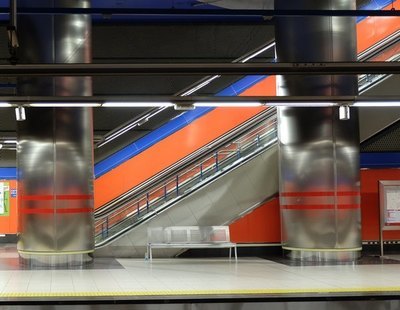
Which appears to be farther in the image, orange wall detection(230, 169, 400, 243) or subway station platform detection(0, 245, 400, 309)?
orange wall detection(230, 169, 400, 243)

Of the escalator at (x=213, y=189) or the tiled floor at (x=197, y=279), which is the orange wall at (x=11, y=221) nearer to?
the escalator at (x=213, y=189)

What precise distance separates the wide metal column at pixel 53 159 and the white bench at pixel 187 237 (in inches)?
48.5

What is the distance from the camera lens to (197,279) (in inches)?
340

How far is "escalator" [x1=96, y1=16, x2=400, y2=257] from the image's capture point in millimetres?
11977

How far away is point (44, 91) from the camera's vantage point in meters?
10.5

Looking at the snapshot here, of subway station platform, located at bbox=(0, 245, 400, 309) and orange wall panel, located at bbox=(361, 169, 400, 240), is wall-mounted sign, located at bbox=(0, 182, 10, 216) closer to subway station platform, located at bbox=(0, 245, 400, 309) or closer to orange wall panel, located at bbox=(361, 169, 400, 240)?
subway station platform, located at bbox=(0, 245, 400, 309)

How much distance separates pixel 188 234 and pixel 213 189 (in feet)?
3.49

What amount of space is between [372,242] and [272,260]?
239 centimetres

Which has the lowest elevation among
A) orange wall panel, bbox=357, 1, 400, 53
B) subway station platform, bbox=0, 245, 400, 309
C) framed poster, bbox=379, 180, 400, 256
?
subway station platform, bbox=0, 245, 400, 309

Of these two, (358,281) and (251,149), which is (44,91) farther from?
(358,281)

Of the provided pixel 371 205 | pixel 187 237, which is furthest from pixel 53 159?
pixel 371 205

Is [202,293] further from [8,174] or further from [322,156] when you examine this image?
[8,174]

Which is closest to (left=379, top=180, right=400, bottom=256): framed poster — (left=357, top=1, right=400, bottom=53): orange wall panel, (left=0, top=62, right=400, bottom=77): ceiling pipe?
(left=357, top=1, right=400, bottom=53): orange wall panel

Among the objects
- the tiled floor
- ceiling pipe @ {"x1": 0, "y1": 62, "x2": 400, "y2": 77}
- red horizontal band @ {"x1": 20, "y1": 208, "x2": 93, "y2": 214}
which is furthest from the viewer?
red horizontal band @ {"x1": 20, "y1": 208, "x2": 93, "y2": 214}
